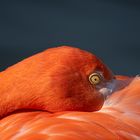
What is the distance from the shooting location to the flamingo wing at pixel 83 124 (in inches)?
65.0

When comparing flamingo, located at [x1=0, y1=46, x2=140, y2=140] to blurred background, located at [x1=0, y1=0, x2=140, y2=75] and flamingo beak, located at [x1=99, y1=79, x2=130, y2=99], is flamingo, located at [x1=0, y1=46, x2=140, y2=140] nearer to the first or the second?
flamingo beak, located at [x1=99, y1=79, x2=130, y2=99]

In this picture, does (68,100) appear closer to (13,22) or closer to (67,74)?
(67,74)

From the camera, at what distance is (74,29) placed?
3.89 meters

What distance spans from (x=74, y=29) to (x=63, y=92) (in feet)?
6.19

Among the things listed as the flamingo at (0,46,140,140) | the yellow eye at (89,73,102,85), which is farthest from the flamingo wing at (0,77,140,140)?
the yellow eye at (89,73,102,85)

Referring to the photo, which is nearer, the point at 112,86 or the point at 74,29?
the point at 112,86

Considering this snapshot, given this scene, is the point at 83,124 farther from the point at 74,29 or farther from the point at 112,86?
the point at 74,29

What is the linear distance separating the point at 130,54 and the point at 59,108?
1.80m

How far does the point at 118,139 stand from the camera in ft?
5.36

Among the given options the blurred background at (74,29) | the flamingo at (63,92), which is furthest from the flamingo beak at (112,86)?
the blurred background at (74,29)

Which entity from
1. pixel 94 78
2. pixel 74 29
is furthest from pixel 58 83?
pixel 74 29

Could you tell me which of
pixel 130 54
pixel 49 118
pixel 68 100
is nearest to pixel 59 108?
pixel 68 100

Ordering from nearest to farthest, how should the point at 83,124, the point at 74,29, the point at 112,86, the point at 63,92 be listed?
the point at 83,124 < the point at 63,92 < the point at 112,86 < the point at 74,29

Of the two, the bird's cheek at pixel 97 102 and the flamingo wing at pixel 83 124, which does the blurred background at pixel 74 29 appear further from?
the flamingo wing at pixel 83 124
